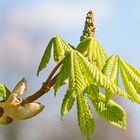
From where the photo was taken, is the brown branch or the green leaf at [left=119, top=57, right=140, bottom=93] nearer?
the brown branch

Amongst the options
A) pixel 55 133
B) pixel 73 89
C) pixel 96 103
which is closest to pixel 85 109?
pixel 96 103

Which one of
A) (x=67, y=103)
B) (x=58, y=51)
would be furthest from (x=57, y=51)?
(x=67, y=103)

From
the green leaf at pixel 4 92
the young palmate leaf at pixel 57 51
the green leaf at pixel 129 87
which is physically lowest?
the green leaf at pixel 4 92

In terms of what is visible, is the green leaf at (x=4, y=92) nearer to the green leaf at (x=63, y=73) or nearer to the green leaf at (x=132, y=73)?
the green leaf at (x=63, y=73)

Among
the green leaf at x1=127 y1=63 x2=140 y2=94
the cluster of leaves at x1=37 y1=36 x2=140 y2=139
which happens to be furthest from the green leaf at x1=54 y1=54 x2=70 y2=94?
the green leaf at x1=127 y1=63 x2=140 y2=94

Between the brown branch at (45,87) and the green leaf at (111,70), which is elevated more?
the green leaf at (111,70)

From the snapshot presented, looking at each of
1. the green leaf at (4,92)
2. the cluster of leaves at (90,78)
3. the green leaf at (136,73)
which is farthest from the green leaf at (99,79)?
the green leaf at (4,92)

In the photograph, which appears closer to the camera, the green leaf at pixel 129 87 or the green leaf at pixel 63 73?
the green leaf at pixel 63 73

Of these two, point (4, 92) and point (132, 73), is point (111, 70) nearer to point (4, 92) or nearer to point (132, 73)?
point (132, 73)

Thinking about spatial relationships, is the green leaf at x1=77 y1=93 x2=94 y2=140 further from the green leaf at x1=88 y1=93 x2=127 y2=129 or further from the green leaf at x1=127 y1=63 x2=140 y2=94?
the green leaf at x1=127 y1=63 x2=140 y2=94

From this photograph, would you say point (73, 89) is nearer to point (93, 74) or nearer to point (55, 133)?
point (93, 74)
